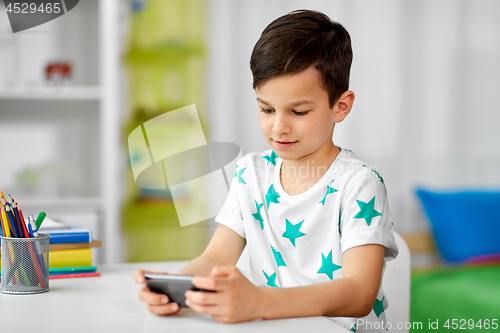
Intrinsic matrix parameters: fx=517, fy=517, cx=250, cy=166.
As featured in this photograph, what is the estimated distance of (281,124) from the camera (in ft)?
2.60

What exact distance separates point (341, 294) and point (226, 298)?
166 millimetres

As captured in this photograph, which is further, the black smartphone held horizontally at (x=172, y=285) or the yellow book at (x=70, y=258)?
the yellow book at (x=70, y=258)

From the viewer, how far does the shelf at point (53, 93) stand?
79.7 inches

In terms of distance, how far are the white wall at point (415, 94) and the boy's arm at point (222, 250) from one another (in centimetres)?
132

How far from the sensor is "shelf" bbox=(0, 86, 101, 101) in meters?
2.02

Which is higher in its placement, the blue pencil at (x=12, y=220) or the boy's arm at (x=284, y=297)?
the blue pencil at (x=12, y=220)

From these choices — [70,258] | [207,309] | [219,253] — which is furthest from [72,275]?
[207,309]

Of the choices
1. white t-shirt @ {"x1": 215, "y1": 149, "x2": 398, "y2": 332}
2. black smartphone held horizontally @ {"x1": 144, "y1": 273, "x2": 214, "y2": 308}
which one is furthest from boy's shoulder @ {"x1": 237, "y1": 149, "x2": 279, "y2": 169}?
black smartphone held horizontally @ {"x1": 144, "y1": 273, "x2": 214, "y2": 308}

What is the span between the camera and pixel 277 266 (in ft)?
2.93

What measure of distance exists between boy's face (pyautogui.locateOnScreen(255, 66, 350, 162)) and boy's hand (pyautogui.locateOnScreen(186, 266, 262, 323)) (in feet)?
0.93

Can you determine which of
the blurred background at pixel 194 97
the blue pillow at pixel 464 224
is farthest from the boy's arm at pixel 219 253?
the blue pillow at pixel 464 224

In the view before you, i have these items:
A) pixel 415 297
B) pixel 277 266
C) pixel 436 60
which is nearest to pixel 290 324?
pixel 277 266

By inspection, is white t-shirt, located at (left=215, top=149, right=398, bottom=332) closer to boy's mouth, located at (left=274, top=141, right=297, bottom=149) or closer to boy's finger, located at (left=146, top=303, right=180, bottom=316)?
boy's mouth, located at (left=274, top=141, right=297, bottom=149)

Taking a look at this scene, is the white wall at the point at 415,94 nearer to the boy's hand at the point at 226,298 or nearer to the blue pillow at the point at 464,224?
the blue pillow at the point at 464,224
